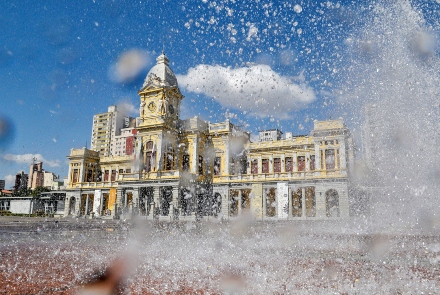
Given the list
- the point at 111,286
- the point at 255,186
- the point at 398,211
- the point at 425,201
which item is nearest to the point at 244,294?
the point at 111,286

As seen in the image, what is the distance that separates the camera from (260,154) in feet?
128

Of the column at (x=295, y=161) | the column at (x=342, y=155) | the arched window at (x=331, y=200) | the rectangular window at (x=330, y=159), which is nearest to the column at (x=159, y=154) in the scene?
the column at (x=295, y=161)

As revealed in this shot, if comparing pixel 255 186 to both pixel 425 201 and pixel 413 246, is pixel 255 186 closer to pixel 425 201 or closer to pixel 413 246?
pixel 425 201

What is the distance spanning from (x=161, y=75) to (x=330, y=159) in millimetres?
22007

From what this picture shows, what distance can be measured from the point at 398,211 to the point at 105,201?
34953 mm

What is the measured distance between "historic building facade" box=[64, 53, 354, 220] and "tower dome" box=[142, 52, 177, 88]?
12 centimetres

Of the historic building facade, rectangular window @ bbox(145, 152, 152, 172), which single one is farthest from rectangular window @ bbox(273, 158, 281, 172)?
rectangular window @ bbox(145, 152, 152, 172)

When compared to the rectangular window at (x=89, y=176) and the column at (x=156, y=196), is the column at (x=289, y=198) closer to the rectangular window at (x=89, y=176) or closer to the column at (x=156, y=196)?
the column at (x=156, y=196)

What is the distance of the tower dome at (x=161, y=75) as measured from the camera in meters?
39.0

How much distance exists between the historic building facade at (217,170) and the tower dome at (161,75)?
0.41ft

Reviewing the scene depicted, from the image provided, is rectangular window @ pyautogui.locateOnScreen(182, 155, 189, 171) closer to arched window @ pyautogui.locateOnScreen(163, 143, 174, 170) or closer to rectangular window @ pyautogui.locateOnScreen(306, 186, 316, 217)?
arched window @ pyautogui.locateOnScreen(163, 143, 174, 170)

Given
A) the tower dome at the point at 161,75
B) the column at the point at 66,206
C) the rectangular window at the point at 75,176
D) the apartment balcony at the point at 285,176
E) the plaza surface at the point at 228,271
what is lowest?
the plaza surface at the point at 228,271

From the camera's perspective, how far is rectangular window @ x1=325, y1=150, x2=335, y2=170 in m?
32.0

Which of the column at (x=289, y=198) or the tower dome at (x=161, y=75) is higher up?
the tower dome at (x=161, y=75)
